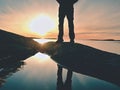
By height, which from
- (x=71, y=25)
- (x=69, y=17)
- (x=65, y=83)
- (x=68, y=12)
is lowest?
(x=65, y=83)

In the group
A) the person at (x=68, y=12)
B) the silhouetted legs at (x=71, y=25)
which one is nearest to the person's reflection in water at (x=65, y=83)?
the silhouetted legs at (x=71, y=25)

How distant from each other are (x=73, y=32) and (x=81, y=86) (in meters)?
11.2

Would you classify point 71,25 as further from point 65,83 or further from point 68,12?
point 65,83

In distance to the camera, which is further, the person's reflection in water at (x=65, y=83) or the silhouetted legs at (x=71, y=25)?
the silhouetted legs at (x=71, y=25)

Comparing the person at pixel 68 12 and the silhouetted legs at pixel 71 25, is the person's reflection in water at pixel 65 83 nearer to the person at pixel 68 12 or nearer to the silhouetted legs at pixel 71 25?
the silhouetted legs at pixel 71 25

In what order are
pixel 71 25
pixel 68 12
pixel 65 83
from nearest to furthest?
pixel 65 83, pixel 68 12, pixel 71 25

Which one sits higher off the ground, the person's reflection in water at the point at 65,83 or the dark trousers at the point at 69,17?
the dark trousers at the point at 69,17

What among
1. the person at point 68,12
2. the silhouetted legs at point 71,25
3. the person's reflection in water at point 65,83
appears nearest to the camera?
the person's reflection in water at point 65,83

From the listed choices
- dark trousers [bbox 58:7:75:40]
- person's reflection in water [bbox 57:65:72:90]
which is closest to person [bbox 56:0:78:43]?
dark trousers [bbox 58:7:75:40]

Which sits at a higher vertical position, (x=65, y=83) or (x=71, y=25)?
(x=71, y=25)

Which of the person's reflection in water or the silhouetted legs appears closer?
the person's reflection in water

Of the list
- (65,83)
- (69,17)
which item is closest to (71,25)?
(69,17)

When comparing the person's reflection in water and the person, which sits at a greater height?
the person

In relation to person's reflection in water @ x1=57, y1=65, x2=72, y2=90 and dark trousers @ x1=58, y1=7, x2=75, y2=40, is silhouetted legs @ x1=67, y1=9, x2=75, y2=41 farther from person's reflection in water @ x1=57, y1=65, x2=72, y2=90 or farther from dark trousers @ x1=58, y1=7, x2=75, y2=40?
person's reflection in water @ x1=57, y1=65, x2=72, y2=90
